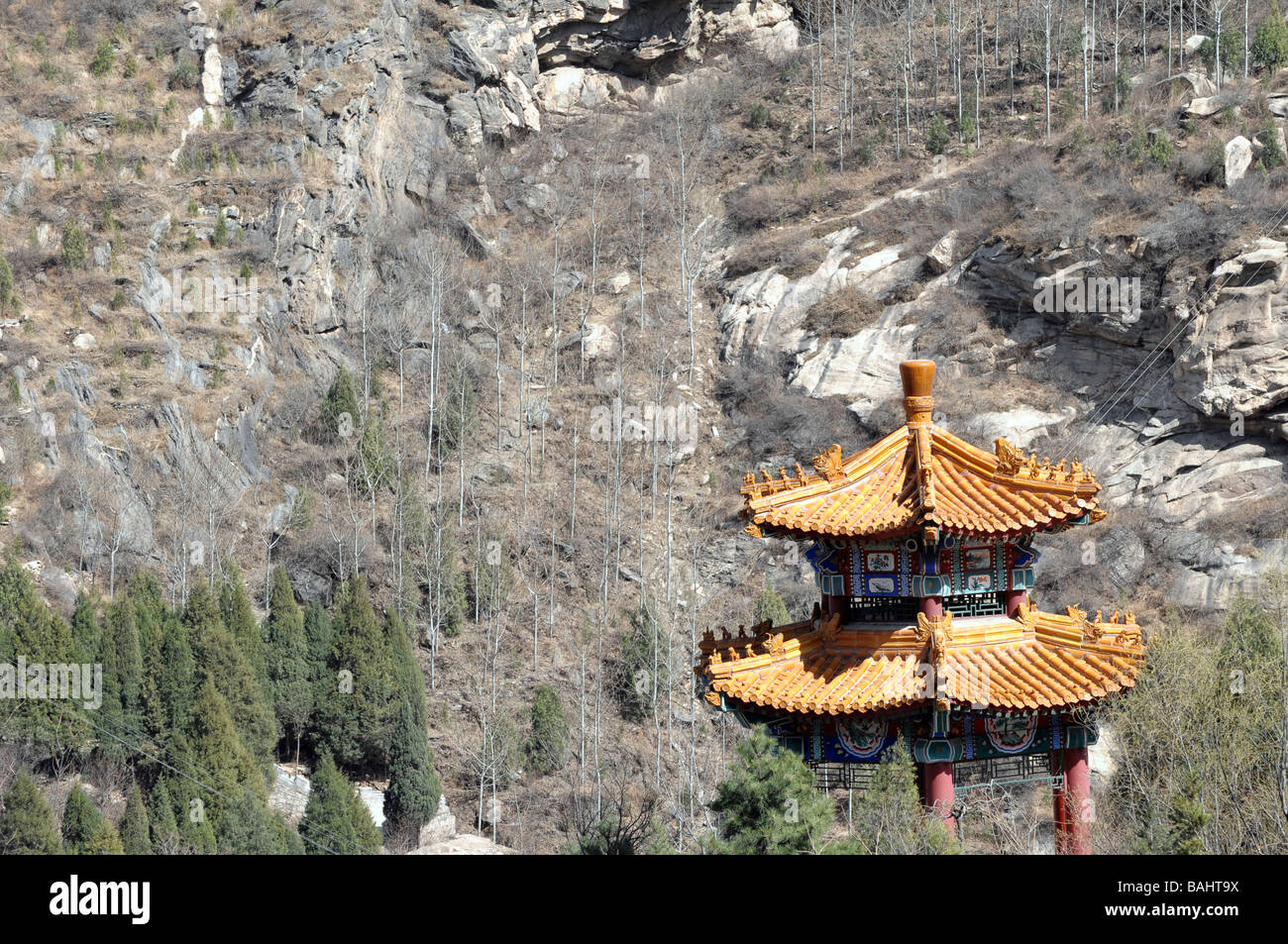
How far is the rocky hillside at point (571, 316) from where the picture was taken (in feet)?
121

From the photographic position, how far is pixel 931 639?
13.2 metres

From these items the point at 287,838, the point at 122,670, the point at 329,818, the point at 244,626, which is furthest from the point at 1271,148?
the point at 122,670

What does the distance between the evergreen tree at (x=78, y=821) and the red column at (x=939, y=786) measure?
17.7 m

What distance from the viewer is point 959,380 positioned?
42.4 metres

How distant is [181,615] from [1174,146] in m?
29.8

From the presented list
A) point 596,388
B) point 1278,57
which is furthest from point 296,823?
point 1278,57

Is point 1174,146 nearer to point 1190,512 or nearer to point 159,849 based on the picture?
point 1190,512

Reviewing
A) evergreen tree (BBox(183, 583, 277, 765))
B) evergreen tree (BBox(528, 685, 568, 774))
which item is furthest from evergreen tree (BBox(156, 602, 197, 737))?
evergreen tree (BBox(528, 685, 568, 774))

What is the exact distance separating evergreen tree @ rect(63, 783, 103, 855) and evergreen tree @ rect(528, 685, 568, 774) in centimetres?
970

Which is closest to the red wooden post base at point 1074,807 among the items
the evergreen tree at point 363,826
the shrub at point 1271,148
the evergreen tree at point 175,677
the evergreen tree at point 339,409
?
the evergreen tree at point 363,826

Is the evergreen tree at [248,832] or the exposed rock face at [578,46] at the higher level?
the exposed rock face at [578,46]

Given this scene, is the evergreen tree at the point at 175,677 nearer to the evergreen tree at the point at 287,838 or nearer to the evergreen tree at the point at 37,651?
the evergreen tree at the point at 37,651

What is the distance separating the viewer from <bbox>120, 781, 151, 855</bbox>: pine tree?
86.2 feet

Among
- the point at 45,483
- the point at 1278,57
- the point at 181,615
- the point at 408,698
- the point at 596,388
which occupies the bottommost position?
the point at 408,698
